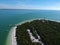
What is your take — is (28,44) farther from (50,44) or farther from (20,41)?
(50,44)

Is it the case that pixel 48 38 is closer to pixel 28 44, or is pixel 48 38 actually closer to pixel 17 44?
pixel 28 44

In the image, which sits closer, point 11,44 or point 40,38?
point 11,44

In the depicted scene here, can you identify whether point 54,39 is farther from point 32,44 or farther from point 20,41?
point 20,41

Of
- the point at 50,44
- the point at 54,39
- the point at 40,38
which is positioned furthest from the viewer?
the point at 40,38

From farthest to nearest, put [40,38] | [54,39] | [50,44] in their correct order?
[40,38] < [54,39] < [50,44]

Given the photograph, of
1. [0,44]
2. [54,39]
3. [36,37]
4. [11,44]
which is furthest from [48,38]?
[0,44]

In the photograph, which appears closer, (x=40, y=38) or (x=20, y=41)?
(x=20, y=41)

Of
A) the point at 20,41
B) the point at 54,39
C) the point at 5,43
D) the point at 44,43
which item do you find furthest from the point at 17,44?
the point at 54,39
